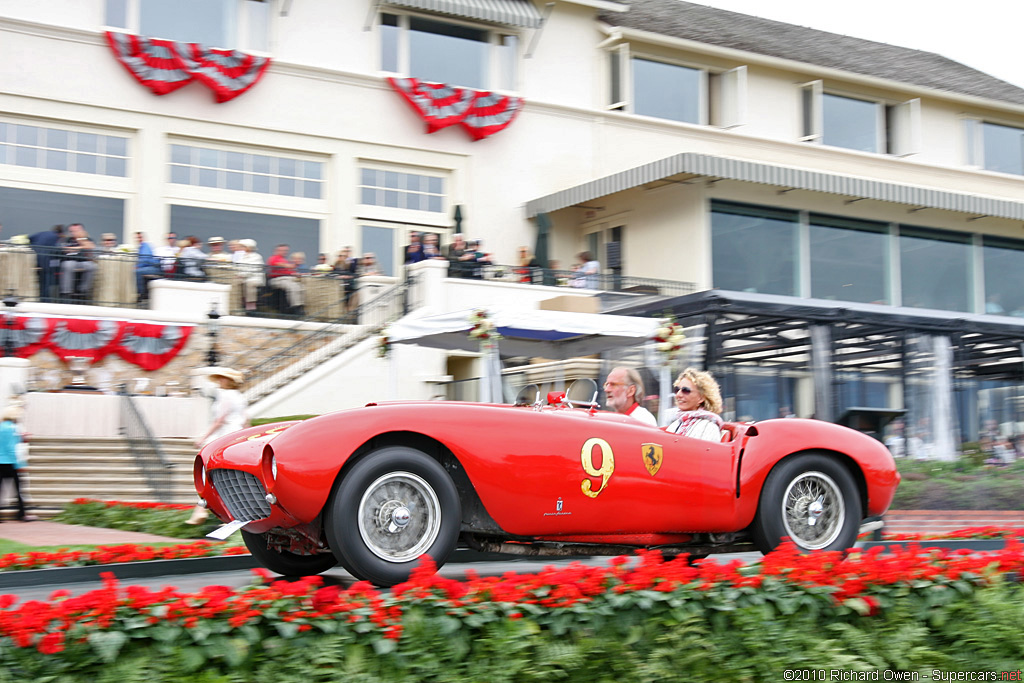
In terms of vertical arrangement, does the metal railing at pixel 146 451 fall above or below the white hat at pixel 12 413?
below

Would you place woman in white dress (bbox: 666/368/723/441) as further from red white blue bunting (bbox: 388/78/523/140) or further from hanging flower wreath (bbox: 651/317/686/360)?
red white blue bunting (bbox: 388/78/523/140)

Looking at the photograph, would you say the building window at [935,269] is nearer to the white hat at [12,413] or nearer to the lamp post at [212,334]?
the lamp post at [212,334]

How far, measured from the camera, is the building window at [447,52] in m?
23.0

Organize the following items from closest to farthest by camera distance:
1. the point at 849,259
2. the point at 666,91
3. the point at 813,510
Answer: the point at 813,510 → the point at 849,259 → the point at 666,91

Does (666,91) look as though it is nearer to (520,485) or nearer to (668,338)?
(668,338)

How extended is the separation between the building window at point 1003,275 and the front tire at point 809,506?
71.8 feet

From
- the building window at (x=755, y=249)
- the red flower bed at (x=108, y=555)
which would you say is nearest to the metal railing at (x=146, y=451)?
the red flower bed at (x=108, y=555)

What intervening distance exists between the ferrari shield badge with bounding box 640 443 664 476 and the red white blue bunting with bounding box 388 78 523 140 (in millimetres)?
17499

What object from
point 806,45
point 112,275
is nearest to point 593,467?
point 112,275

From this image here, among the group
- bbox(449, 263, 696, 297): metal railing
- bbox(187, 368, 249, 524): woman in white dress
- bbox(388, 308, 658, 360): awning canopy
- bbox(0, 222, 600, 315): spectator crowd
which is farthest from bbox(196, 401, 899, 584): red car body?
bbox(449, 263, 696, 297): metal railing

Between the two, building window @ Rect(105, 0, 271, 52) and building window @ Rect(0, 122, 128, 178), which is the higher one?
building window @ Rect(105, 0, 271, 52)

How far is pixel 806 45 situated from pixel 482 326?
61.8 ft

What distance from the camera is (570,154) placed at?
24.6m

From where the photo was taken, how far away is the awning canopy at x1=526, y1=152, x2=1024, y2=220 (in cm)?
2150
